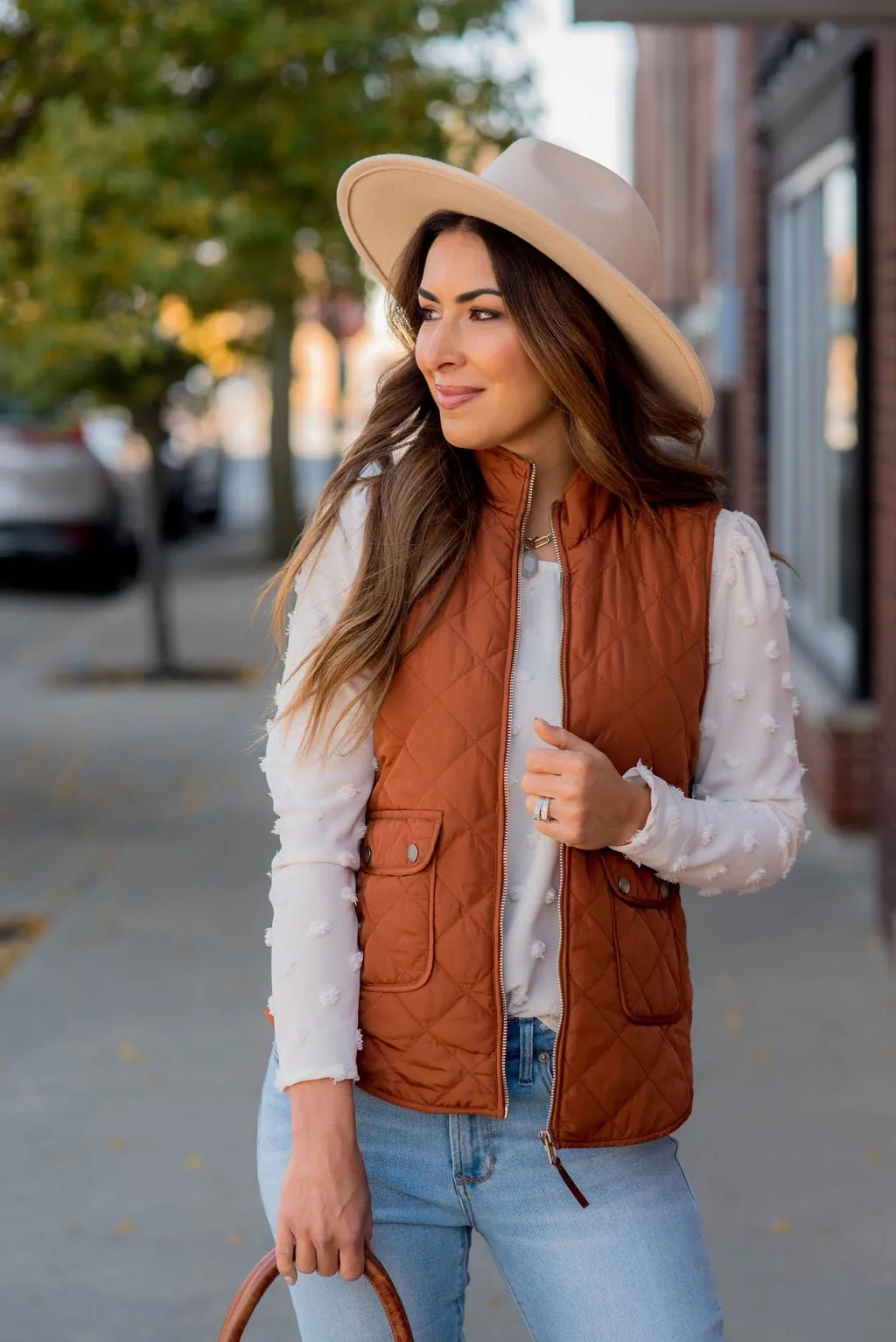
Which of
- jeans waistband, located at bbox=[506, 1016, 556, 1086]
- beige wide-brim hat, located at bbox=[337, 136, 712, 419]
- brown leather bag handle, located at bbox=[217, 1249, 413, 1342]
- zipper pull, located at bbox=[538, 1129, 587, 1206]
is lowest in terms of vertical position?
brown leather bag handle, located at bbox=[217, 1249, 413, 1342]

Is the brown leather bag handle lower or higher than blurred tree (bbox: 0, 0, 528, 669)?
lower

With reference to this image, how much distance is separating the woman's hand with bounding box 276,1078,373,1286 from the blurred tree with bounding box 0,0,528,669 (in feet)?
18.4

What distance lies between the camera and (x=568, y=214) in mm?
2213

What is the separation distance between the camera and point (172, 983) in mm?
6266

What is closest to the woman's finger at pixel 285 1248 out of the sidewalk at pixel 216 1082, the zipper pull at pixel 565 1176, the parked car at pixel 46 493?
the zipper pull at pixel 565 1176

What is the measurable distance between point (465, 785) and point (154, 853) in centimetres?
614

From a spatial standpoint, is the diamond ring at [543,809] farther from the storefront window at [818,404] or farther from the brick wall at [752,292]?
the brick wall at [752,292]

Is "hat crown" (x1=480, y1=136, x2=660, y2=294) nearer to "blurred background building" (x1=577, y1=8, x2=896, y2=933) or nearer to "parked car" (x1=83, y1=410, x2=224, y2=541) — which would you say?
"blurred background building" (x1=577, y1=8, x2=896, y2=933)

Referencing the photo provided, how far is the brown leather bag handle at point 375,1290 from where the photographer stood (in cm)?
210

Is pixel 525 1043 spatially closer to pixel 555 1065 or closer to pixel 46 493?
pixel 555 1065

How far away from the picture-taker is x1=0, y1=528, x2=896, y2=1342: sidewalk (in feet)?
13.5

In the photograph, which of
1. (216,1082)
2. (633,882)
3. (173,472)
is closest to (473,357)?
(633,882)

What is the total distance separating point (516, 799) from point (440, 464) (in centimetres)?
42

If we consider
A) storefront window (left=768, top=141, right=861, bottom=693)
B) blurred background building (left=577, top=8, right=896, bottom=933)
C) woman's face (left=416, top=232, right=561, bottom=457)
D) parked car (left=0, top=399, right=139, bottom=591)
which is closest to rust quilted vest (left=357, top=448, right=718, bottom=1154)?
woman's face (left=416, top=232, right=561, bottom=457)
